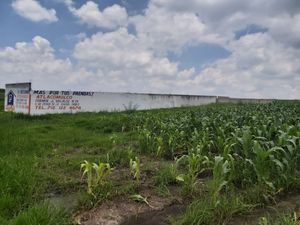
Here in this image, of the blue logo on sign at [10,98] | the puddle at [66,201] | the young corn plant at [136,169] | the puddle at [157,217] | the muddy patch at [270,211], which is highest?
the blue logo on sign at [10,98]

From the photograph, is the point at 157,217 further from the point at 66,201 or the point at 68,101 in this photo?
the point at 68,101

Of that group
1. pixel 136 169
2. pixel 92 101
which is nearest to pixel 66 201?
pixel 136 169

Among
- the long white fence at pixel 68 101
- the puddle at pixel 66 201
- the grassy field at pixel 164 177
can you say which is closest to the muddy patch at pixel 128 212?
the grassy field at pixel 164 177

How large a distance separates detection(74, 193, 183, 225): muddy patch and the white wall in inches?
544

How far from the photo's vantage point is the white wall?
59.6 ft

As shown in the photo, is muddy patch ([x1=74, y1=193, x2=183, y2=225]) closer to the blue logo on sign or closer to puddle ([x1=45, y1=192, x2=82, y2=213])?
puddle ([x1=45, y1=192, x2=82, y2=213])

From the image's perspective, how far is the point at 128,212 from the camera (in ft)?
15.5

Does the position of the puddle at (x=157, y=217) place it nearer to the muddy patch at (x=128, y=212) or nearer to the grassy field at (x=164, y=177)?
the muddy patch at (x=128, y=212)

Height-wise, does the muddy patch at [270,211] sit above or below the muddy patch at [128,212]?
above

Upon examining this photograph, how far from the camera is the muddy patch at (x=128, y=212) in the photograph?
14.7ft

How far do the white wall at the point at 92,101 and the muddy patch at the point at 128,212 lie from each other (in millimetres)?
13818

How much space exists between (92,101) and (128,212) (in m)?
16.1

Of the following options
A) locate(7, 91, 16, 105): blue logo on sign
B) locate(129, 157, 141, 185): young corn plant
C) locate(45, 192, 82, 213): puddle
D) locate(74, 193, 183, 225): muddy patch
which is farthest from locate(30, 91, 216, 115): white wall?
locate(74, 193, 183, 225): muddy patch

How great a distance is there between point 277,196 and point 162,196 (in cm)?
154
